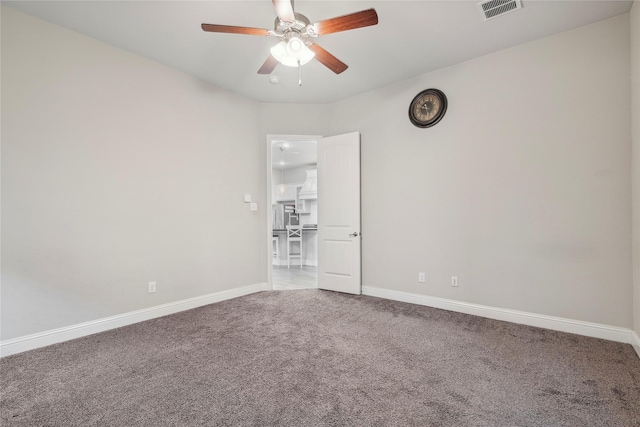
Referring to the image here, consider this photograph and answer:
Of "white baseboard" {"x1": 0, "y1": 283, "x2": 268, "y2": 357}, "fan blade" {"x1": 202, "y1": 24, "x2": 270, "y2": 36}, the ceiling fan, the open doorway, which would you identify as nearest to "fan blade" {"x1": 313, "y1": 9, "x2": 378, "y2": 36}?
the ceiling fan

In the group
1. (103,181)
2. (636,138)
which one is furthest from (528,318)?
(103,181)

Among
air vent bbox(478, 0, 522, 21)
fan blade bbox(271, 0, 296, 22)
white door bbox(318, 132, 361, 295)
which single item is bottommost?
white door bbox(318, 132, 361, 295)

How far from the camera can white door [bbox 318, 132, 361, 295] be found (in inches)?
168

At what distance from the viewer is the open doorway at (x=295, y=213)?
264 inches

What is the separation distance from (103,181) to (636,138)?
4.86m

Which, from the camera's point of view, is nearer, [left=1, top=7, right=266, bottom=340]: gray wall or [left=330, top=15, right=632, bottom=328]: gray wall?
[left=1, top=7, right=266, bottom=340]: gray wall

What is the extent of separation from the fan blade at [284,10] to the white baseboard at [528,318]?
3.31 metres

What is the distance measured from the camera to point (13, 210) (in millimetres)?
2447

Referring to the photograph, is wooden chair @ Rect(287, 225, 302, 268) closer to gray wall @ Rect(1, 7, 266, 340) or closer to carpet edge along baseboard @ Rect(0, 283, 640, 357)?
gray wall @ Rect(1, 7, 266, 340)

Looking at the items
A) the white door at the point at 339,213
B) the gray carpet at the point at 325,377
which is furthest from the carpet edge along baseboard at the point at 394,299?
the white door at the point at 339,213

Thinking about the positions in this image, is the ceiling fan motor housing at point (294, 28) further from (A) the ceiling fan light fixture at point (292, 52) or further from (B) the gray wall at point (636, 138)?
(B) the gray wall at point (636, 138)

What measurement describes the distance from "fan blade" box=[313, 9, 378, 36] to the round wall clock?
6.18ft

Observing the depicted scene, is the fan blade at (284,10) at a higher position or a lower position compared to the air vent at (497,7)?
lower

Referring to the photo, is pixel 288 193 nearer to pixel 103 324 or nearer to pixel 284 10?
pixel 103 324
